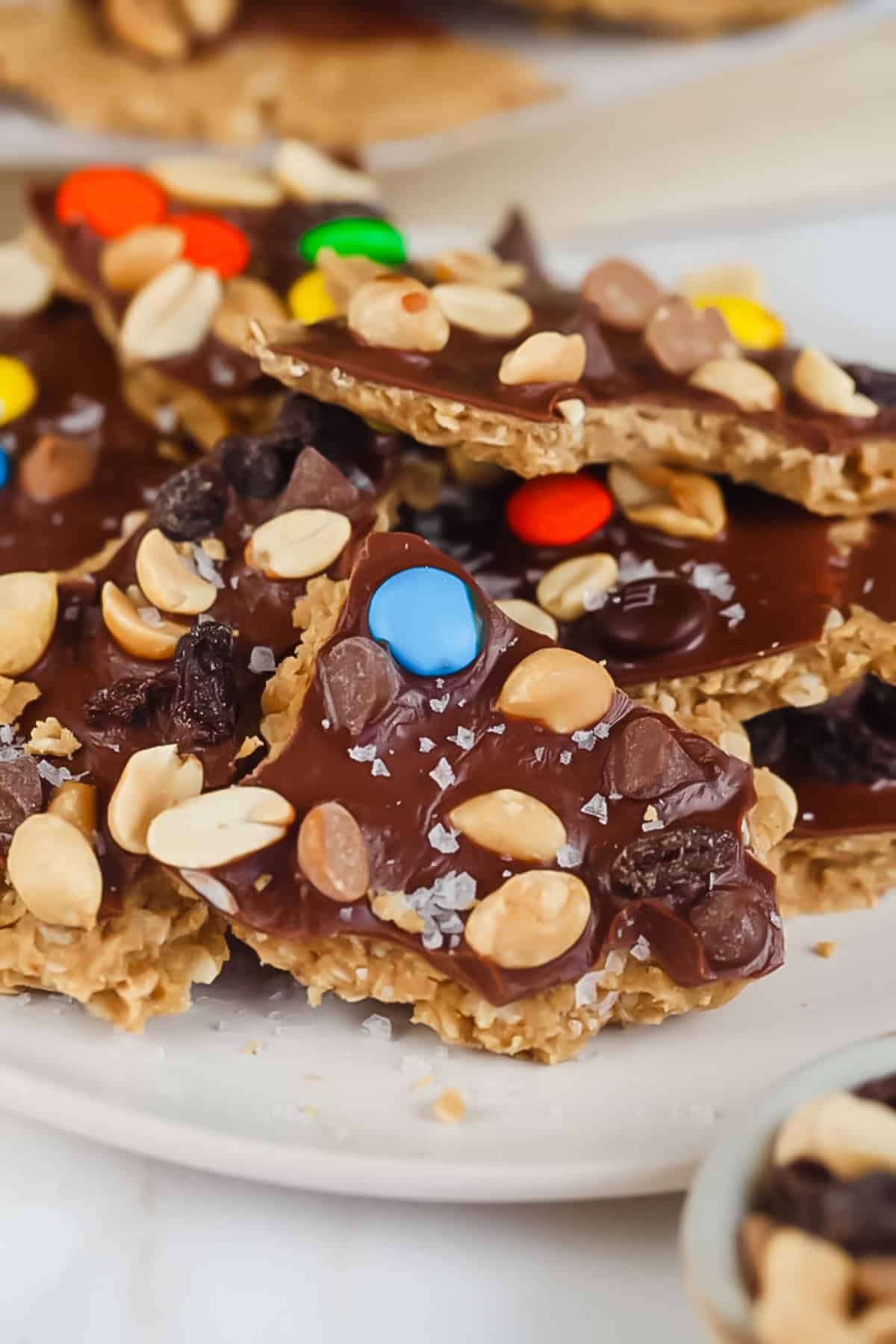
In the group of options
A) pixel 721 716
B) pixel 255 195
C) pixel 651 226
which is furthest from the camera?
pixel 651 226

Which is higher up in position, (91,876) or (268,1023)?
(91,876)

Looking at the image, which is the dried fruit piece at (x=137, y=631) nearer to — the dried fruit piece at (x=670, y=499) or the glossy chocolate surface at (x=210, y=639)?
the glossy chocolate surface at (x=210, y=639)

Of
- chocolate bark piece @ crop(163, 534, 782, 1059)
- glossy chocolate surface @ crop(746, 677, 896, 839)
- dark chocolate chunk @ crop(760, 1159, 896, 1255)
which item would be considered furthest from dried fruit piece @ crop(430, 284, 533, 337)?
dark chocolate chunk @ crop(760, 1159, 896, 1255)

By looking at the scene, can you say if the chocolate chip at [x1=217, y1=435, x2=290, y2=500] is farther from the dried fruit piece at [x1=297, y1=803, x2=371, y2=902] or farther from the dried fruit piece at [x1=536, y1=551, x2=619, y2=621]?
the dried fruit piece at [x1=297, y1=803, x2=371, y2=902]

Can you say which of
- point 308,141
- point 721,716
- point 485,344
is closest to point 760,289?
point 485,344

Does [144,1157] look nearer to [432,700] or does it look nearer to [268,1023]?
[268,1023]

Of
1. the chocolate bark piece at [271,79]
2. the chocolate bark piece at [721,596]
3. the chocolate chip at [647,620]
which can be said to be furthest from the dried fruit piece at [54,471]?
the chocolate bark piece at [271,79]
